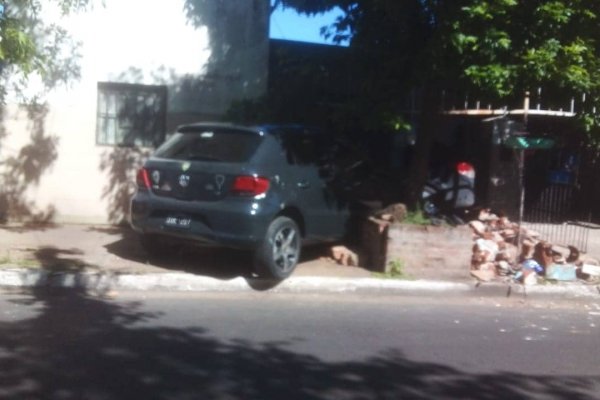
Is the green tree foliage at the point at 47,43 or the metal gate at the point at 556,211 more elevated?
the green tree foliage at the point at 47,43

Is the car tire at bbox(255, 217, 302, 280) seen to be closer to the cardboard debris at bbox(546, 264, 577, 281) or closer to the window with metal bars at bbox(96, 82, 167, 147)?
the cardboard debris at bbox(546, 264, 577, 281)

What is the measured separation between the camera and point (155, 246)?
10688mm

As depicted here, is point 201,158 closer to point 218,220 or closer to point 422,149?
point 218,220

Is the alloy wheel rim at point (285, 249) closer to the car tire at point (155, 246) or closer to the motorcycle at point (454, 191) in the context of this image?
the car tire at point (155, 246)

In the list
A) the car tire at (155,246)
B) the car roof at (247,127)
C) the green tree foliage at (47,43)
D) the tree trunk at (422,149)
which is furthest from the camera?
the tree trunk at (422,149)

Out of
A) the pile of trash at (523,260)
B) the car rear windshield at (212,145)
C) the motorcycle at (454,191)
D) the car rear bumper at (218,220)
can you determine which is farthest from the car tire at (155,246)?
the motorcycle at (454,191)

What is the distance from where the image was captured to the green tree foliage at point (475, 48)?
1012 centimetres

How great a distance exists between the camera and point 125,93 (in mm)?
13133

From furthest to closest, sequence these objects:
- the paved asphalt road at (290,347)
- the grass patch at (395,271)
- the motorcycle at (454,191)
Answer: the motorcycle at (454,191) → the grass patch at (395,271) → the paved asphalt road at (290,347)

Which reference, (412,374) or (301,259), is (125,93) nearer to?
(301,259)

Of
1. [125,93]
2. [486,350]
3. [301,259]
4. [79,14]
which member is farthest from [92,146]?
[486,350]

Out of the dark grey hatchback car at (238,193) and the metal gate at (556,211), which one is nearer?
the dark grey hatchback car at (238,193)

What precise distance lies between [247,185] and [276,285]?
46.3 inches

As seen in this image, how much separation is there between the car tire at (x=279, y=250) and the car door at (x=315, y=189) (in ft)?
0.97
